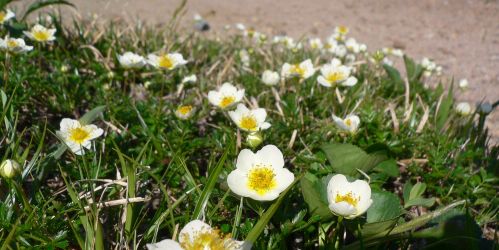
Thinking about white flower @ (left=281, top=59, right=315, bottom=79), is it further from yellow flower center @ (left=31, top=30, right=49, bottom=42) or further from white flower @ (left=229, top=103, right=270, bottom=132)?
yellow flower center @ (left=31, top=30, right=49, bottom=42)

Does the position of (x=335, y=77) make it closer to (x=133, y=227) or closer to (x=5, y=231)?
(x=133, y=227)

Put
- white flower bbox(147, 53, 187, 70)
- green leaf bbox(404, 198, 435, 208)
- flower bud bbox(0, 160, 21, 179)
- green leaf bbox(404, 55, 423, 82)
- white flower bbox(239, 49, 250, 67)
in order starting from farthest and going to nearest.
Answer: white flower bbox(239, 49, 250, 67), green leaf bbox(404, 55, 423, 82), white flower bbox(147, 53, 187, 70), green leaf bbox(404, 198, 435, 208), flower bud bbox(0, 160, 21, 179)

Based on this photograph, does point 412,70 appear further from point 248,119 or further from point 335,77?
point 248,119

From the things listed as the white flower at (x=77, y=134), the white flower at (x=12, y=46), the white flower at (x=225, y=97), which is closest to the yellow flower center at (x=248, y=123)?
the white flower at (x=225, y=97)

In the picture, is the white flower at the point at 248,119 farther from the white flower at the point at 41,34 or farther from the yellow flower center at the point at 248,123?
the white flower at the point at 41,34

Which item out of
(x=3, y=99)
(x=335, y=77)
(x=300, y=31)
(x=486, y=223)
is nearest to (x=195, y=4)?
(x=300, y=31)

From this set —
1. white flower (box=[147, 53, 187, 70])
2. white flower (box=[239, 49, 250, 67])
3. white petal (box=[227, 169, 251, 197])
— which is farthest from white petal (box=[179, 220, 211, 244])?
white flower (box=[239, 49, 250, 67])
